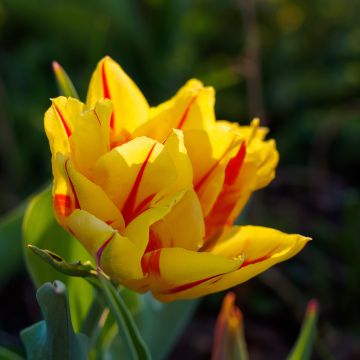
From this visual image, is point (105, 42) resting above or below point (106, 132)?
below

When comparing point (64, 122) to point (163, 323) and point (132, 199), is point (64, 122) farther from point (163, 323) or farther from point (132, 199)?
point (163, 323)

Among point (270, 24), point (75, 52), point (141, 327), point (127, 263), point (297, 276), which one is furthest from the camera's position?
point (270, 24)

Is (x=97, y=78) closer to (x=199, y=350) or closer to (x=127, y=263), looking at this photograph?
(x=127, y=263)

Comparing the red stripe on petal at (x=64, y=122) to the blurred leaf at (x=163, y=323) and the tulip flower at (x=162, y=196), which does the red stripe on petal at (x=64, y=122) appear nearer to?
the tulip flower at (x=162, y=196)

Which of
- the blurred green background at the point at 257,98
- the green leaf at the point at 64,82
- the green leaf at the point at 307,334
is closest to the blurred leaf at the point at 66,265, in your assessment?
the green leaf at the point at 64,82

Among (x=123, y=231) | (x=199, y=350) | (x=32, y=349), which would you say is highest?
(x=123, y=231)

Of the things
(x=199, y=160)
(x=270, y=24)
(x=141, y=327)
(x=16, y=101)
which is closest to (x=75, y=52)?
(x=16, y=101)

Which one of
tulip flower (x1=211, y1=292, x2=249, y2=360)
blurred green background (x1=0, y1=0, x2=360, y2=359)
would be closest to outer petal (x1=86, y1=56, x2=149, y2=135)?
tulip flower (x1=211, y1=292, x2=249, y2=360)
